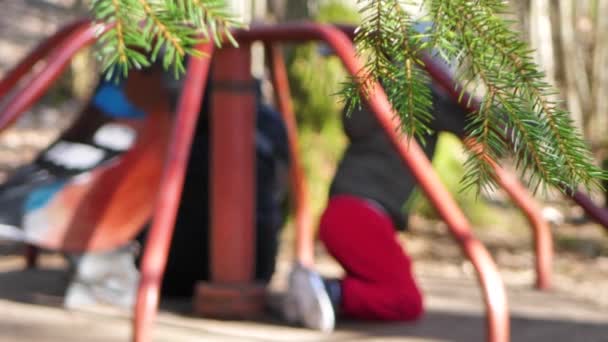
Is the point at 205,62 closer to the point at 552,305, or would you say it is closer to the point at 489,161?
the point at 552,305

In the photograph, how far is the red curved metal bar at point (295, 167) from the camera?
344 cm

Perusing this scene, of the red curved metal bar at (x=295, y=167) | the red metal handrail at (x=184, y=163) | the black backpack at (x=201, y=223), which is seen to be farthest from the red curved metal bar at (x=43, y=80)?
the red curved metal bar at (x=295, y=167)

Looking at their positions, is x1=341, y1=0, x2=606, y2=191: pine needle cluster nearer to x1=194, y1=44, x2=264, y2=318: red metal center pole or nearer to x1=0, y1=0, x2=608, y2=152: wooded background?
x1=194, y1=44, x2=264, y2=318: red metal center pole

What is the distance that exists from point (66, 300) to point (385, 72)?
208cm

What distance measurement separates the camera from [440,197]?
239cm

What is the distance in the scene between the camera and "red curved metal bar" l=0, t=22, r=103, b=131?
263 centimetres

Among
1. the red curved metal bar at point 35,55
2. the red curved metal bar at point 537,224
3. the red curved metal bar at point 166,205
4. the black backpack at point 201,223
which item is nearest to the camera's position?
the red curved metal bar at point 166,205

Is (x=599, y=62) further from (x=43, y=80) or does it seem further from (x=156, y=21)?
(x=156, y=21)

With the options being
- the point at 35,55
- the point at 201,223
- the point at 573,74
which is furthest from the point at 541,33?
the point at 35,55

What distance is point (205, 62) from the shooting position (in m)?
2.79

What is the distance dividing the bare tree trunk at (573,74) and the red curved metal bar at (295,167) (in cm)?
415

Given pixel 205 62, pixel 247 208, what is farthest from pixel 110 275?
pixel 205 62

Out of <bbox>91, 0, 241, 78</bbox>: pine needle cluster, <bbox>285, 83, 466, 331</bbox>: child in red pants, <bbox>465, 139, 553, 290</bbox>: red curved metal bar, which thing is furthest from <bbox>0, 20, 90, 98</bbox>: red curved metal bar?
<bbox>91, 0, 241, 78</bbox>: pine needle cluster

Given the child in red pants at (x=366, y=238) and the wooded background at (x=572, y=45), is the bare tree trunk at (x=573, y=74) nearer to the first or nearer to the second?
the wooded background at (x=572, y=45)
